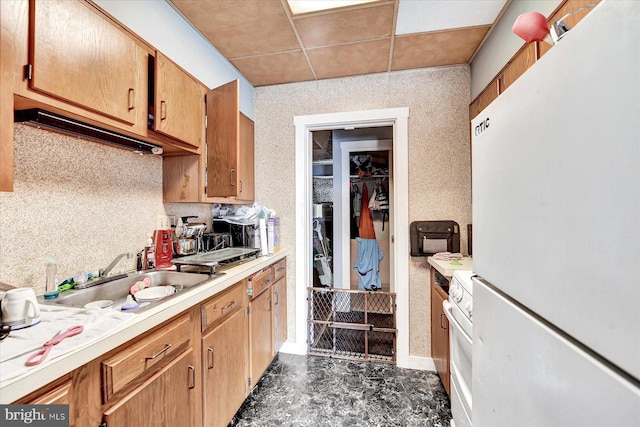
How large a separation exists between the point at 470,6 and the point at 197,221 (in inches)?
88.3

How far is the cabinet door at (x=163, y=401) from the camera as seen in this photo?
0.85 m

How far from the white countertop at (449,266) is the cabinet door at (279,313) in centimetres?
123

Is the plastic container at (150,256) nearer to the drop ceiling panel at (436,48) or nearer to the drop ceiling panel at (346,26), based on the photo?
the drop ceiling panel at (346,26)

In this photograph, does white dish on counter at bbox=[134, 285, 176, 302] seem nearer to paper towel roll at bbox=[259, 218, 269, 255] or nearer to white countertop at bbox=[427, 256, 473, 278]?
paper towel roll at bbox=[259, 218, 269, 255]

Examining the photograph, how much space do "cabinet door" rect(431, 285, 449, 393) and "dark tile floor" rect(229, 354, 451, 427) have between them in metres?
0.18

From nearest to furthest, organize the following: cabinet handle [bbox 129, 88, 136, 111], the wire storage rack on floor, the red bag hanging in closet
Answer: cabinet handle [bbox 129, 88, 136, 111] → the wire storage rack on floor → the red bag hanging in closet

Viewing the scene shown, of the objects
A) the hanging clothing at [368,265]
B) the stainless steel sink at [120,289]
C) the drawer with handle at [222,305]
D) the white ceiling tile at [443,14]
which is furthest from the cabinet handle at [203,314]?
the hanging clothing at [368,265]

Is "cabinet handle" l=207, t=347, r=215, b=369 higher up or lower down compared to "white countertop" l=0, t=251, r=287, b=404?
lower down

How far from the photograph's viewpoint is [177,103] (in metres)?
1.48

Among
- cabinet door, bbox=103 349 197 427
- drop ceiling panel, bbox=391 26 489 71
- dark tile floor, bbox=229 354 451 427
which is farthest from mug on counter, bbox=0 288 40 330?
drop ceiling panel, bbox=391 26 489 71

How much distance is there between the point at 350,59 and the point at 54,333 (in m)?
2.24

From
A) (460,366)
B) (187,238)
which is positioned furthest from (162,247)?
(460,366)

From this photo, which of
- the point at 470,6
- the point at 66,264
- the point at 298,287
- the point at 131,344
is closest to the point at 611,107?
the point at 131,344

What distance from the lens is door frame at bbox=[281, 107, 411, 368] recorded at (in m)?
2.22
